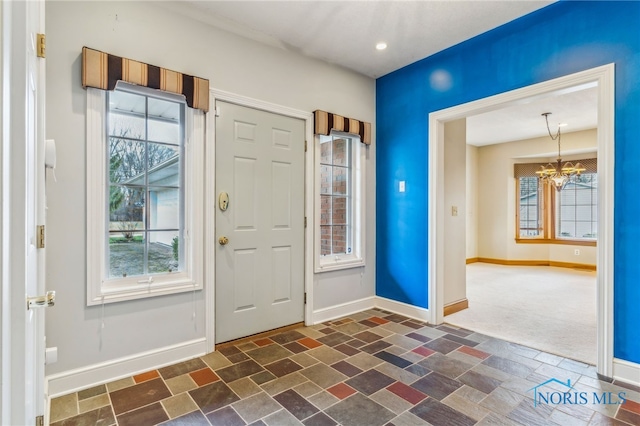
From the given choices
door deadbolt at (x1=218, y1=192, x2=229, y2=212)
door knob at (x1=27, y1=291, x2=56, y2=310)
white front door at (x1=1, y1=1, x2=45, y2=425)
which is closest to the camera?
white front door at (x1=1, y1=1, x2=45, y2=425)

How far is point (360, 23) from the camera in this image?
2824 millimetres

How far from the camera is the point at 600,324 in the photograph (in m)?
2.37

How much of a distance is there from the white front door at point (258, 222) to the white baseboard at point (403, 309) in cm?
110

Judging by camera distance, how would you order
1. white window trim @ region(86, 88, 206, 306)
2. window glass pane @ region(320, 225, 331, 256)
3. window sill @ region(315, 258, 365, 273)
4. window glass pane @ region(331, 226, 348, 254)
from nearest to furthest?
white window trim @ region(86, 88, 206, 306) < window sill @ region(315, 258, 365, 273) < window glass pane @ region(320, 225, 331, 256) < window glass pane @ region(331, 226, 348, 254)

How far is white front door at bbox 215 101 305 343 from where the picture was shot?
2844 mm

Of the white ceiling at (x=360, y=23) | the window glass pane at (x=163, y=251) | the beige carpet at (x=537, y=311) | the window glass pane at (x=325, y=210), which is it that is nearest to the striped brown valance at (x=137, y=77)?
the white ceiling at (x=360, y=23)

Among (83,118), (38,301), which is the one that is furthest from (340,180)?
(38,301)

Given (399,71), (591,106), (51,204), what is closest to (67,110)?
(51,204)

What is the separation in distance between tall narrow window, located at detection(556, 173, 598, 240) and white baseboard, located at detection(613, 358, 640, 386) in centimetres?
603

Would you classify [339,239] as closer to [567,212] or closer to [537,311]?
[537,311]

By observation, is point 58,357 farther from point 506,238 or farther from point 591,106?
point 506,238

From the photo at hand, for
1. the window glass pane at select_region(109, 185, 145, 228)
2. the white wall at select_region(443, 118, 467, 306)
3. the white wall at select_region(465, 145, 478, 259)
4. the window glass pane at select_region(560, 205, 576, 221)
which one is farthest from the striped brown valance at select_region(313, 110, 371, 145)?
the window glass pane at select_region(560, 205, 576, 221)

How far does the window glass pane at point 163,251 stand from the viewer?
253 cm

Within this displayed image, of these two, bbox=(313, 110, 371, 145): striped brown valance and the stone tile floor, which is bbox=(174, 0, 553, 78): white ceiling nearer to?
bbox=(313, 110, 371, 145): striped brown valance
